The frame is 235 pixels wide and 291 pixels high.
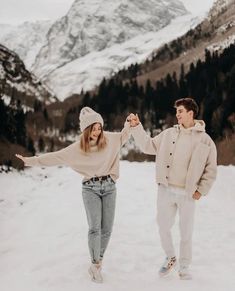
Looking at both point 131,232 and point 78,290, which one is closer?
point 78,290

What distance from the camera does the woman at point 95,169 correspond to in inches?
233

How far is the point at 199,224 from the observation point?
10336 mm

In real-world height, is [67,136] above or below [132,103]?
below

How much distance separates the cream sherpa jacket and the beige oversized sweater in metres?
0.49

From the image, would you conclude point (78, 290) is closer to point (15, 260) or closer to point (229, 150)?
point (15, 260)

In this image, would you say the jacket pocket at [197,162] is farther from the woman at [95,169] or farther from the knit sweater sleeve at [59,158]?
the knit sweater sleeve at [59,158]

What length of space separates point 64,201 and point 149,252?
6145mm

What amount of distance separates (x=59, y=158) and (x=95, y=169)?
45cm

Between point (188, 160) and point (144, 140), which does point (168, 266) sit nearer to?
point (188, 160)

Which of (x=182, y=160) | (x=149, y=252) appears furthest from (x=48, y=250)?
(x=182, y=160)

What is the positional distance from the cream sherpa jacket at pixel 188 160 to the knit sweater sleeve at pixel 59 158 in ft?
3.16

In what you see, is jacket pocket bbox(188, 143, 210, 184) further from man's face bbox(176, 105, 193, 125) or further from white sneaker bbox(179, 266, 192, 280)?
white sneaker bbox(179, 266, 192, 280)

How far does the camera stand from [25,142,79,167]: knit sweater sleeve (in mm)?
6062

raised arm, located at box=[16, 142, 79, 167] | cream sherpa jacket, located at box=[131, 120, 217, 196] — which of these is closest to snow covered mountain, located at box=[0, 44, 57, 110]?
raised arm, located at box=[16, 142, 79, 167]
